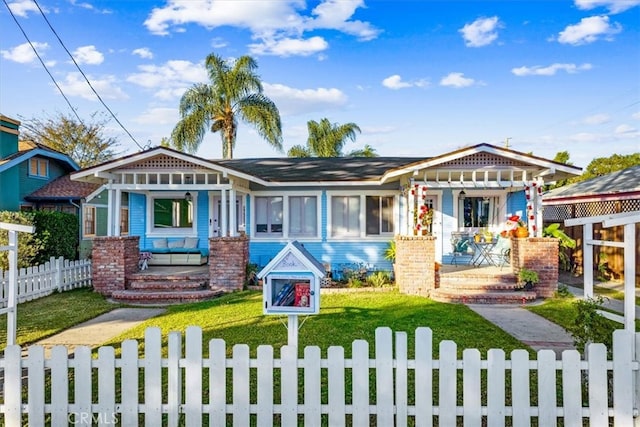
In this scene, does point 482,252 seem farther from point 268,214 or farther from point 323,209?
point 268,214

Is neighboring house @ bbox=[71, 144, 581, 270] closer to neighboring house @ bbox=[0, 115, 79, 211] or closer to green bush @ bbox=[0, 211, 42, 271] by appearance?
green bush @ bbox=[0, 211, 42, 271]

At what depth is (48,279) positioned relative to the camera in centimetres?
978

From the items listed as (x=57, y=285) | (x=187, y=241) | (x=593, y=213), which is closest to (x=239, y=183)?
(x=187, y=241)

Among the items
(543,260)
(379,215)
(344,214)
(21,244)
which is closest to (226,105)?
(344,214)

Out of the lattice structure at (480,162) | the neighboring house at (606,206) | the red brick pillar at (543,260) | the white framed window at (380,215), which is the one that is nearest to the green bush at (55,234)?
the white framed window at (380,215)

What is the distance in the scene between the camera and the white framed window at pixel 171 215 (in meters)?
12.9

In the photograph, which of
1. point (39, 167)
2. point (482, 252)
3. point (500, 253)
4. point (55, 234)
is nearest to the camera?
point (500, 253)

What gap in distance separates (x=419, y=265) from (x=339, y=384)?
7.30m

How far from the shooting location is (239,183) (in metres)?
11.3

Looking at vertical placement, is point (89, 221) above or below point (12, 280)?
above

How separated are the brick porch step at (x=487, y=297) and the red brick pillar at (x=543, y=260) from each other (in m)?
0.50

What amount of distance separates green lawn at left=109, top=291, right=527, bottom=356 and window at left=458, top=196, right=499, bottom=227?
4224 millimetres

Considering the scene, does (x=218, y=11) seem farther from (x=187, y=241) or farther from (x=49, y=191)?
(x=49, y=191)

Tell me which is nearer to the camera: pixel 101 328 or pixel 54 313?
pixel 101 328
